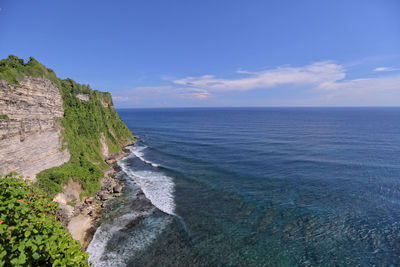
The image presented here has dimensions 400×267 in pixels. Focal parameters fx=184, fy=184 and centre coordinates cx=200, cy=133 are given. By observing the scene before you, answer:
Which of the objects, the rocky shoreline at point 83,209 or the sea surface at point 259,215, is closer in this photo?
the sea surface at point 259,215

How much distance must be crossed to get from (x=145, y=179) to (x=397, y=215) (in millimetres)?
34828

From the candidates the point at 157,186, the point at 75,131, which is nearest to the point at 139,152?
the point at 75,131

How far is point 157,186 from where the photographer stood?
100 feet

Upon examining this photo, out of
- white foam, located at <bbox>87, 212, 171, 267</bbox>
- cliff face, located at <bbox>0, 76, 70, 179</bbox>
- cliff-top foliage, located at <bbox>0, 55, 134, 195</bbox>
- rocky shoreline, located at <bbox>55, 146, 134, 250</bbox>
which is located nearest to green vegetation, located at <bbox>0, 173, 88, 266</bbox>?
white foam, located at <bbox>87, 212, 171, 267</bbox>

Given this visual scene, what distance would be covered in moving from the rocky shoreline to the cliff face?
4839 mm

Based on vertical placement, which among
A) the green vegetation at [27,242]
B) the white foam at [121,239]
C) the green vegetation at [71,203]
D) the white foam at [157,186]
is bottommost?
the white foam at [121,239]

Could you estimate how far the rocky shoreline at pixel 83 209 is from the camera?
19281 millimetres

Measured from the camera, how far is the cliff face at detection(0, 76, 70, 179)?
19.7m

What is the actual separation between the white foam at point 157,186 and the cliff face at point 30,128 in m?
11.6

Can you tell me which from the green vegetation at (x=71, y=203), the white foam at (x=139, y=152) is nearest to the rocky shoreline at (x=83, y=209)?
the green vegetation at (x=71, y=203)

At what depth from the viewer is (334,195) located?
1014 inches

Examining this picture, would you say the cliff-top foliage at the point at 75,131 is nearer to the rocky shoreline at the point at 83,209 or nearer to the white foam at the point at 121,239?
the rocky shoreline at the point at 83,209

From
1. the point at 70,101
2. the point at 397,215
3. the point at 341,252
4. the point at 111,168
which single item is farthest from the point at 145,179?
the point at 397,215

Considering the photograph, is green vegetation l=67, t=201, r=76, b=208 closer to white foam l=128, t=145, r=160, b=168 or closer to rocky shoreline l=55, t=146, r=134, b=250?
rocky shoreline l=55, t=146, r=134, b=250
